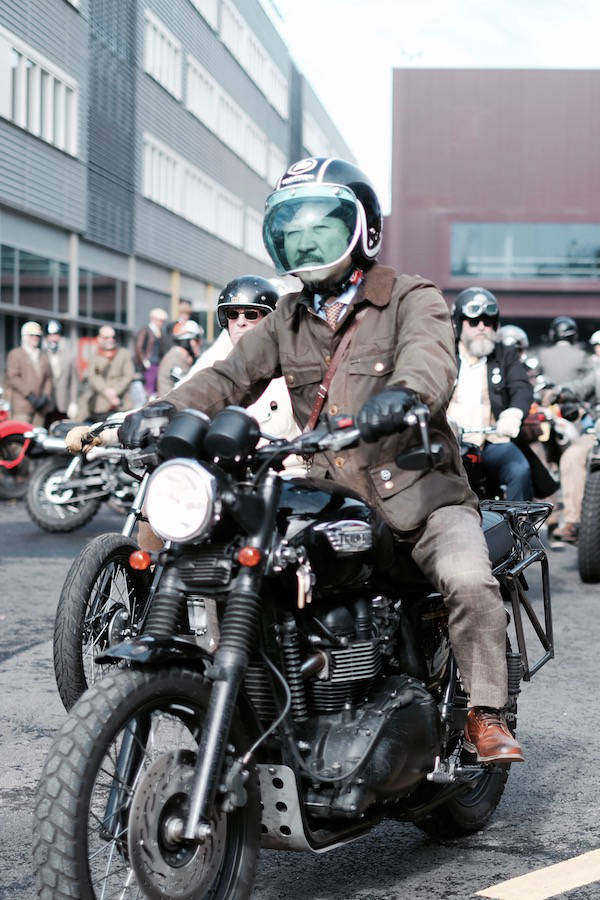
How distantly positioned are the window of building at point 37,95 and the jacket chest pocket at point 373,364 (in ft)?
69.0

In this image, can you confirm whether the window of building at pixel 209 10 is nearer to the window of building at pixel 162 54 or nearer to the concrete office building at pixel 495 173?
the window of building at pixel 162 54

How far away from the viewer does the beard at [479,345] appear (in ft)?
31.0

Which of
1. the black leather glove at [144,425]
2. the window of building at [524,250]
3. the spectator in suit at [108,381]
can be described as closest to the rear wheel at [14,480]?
the spectator in suit at [108,381]

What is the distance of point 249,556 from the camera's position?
3299 millimetres

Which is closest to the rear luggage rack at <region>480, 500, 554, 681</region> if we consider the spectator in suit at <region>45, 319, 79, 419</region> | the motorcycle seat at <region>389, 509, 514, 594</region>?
the motorcycle seat at <region>389, 509, 514, 594</region>

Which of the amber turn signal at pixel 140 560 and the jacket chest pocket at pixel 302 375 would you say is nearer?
the amber turn signal at pixel 140 560

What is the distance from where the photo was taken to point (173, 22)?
Result: 123 feet

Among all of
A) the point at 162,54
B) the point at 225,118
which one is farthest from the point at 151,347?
the point at 225,118

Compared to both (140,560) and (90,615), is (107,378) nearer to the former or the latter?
(90,615)

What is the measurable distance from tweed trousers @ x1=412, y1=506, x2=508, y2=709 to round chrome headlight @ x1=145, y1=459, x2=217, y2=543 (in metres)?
0.90

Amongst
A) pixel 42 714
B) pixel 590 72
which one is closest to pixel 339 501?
pixel 42 714

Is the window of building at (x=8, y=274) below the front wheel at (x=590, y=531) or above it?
above

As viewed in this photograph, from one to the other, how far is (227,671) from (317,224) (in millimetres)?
1355

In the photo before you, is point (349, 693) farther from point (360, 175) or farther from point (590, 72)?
point (590, 72)
